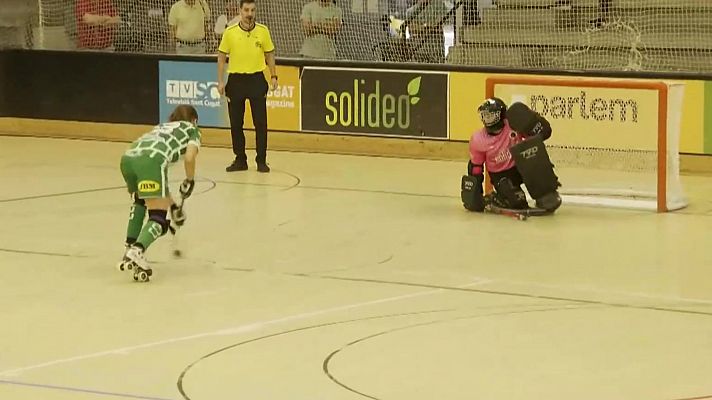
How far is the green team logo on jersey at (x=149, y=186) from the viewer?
11.0m

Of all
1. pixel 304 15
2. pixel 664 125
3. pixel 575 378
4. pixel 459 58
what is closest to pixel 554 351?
pixel 575 378

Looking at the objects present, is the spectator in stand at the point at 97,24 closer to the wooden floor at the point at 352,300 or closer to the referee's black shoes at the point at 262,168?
the referee's black shoes at the point at 262,168

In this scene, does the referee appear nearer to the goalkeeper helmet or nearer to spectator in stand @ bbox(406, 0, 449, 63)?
spectator in stand @ bbox(406, 0, 449, 63)

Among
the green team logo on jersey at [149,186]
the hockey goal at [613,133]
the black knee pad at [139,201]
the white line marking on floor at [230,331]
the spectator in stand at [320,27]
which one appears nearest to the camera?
the white line marking on floor at [230,331]

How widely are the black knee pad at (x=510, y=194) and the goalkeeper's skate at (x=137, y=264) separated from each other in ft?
14.6

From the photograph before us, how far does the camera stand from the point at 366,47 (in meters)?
19.9

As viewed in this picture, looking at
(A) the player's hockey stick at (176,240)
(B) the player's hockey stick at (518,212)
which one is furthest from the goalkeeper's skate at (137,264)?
(B) the player's hockey stick at (518,212)

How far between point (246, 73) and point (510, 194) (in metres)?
4.50

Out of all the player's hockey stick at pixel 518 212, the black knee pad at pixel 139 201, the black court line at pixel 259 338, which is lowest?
the player's hockey stick at pixel 518 212

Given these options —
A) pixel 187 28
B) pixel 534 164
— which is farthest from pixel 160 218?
pixel 187 28

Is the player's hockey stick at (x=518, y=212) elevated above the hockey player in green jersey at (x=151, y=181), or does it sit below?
below

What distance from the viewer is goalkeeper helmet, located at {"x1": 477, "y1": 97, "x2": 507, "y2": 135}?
14438mm

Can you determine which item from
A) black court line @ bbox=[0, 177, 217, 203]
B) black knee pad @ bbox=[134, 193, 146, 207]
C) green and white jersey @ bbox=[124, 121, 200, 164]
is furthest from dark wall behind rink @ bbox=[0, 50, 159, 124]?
black knee pad @ bbox=[134, 193, 146, 207]

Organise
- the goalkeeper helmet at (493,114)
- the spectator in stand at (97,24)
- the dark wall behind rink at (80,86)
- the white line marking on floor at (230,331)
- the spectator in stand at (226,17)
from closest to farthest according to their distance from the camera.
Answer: the white line marking on floor at (230,331) < the goalkeeper helmet at (493,114) < the dark wall behind rink at (80,86) < the spectator in stand at (226,17) < the spectator in stand at (97,24)
